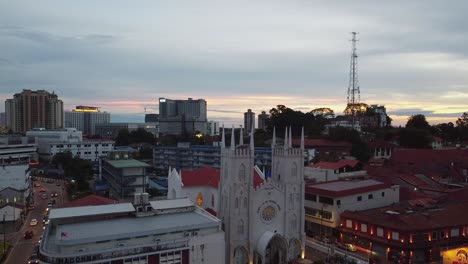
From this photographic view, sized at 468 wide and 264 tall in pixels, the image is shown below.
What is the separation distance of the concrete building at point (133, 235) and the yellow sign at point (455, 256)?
64.9 feet

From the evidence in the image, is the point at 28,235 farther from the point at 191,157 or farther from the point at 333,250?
the point at 191,157

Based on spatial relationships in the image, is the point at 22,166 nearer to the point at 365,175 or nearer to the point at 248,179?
the point at 248,179

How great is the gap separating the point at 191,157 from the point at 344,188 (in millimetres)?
50053

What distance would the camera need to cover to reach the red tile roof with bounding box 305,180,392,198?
44544 millimetres

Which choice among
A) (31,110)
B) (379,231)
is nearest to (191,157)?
(379,231)

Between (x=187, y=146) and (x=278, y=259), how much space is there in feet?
A: 195

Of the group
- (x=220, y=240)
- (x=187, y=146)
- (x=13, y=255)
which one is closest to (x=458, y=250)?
(x=220, y=240)

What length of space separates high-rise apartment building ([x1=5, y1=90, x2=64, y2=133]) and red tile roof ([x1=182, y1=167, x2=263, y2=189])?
159 metres

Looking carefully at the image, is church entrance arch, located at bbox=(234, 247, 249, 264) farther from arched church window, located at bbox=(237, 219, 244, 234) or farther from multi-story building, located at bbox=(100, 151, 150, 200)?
multi-story building, located at bbox=(100, 151, 150, 200)

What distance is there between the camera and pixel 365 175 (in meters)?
61.4

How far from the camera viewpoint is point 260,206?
35875mm

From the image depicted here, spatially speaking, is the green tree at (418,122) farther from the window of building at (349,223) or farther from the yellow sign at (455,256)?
the yellow sign at (455,256)

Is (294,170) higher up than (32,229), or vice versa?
(294,170)

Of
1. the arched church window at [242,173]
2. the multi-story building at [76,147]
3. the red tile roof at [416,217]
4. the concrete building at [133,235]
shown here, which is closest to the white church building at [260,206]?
the arched church window at [242,173]
